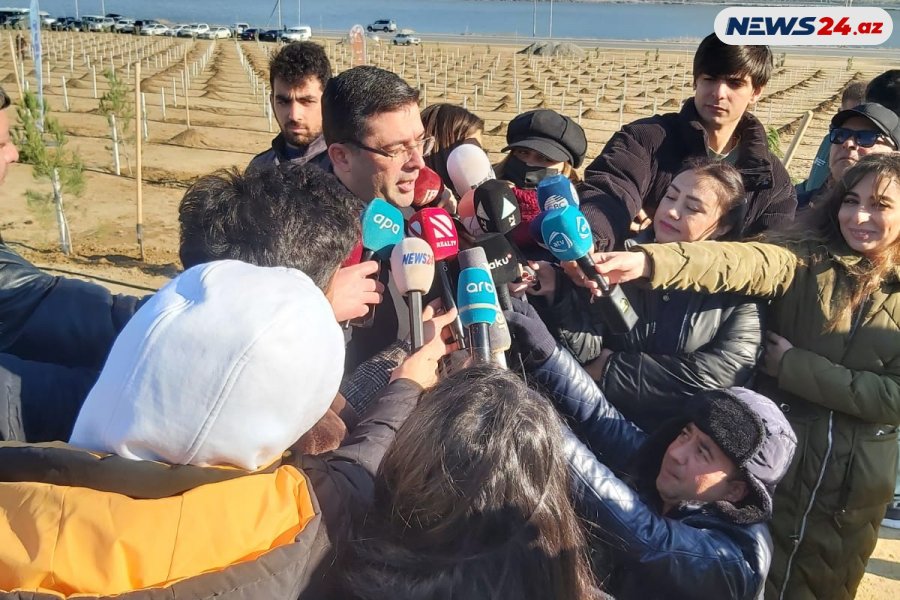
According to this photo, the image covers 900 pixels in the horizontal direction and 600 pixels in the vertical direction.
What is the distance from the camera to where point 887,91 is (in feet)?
13.1

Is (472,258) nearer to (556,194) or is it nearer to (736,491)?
(556,194)

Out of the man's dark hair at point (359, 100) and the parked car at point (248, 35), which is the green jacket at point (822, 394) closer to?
the man's dark hair at point (359, 100)

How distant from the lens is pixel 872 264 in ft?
8.06

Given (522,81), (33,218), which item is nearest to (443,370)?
(33,218)

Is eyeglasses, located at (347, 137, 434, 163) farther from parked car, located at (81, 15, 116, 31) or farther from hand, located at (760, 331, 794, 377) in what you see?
parked car, located at (81, 15, 116, 31)

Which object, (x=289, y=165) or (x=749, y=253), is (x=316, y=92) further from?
(x=749, y=253)

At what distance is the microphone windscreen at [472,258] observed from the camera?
6.59 ft

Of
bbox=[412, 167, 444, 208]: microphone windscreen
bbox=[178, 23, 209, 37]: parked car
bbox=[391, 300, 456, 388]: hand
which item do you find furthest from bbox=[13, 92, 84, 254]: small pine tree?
bbox=[178, 23, 209, 37]: parked car

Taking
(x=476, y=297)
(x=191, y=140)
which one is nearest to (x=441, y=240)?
(x=476, y=297)

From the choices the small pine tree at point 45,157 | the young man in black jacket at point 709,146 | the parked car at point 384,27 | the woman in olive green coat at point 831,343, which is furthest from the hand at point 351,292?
the parked car at point 384,27

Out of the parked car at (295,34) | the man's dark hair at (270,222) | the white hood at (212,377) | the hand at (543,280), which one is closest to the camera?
the white hood at (212,377)

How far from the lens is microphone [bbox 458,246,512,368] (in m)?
1.89

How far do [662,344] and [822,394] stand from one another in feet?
1.82
